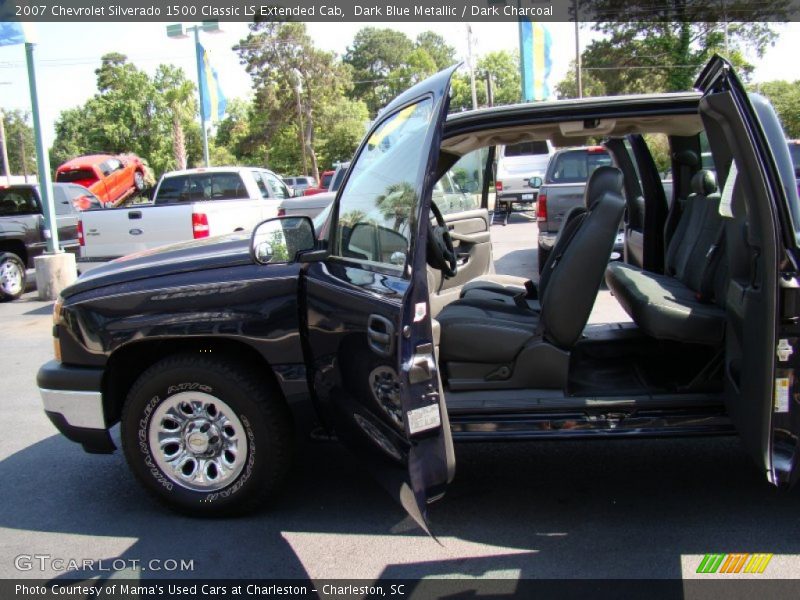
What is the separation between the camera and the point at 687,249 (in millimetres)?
4266

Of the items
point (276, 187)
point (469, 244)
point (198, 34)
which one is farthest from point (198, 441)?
point (198, 34)

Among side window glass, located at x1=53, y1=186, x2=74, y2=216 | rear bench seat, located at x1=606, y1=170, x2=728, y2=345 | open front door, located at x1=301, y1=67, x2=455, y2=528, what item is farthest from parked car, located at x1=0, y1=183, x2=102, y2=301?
rear bench seat, located at x1=606, y1=170, x2=728, y2=345

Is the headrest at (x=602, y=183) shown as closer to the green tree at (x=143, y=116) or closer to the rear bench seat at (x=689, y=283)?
the rear bench seat at (x=689, y=283)

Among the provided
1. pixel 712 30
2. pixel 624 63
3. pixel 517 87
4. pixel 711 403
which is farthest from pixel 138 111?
pixel 711 403

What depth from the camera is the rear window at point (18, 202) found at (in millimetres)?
11586

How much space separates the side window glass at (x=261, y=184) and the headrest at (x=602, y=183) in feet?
27.8

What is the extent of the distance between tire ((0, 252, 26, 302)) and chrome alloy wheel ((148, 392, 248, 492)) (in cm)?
928

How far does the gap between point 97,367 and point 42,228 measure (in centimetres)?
955

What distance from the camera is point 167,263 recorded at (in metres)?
3.55

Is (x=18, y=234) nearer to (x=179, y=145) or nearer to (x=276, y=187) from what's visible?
(x=276, y=187)

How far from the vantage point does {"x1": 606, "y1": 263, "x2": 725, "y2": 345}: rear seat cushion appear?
3424mm

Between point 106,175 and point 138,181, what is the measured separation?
7.85 feet

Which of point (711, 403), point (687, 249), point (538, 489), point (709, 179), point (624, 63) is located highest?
point (624, 63)

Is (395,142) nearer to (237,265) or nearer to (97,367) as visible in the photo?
(237,265)
